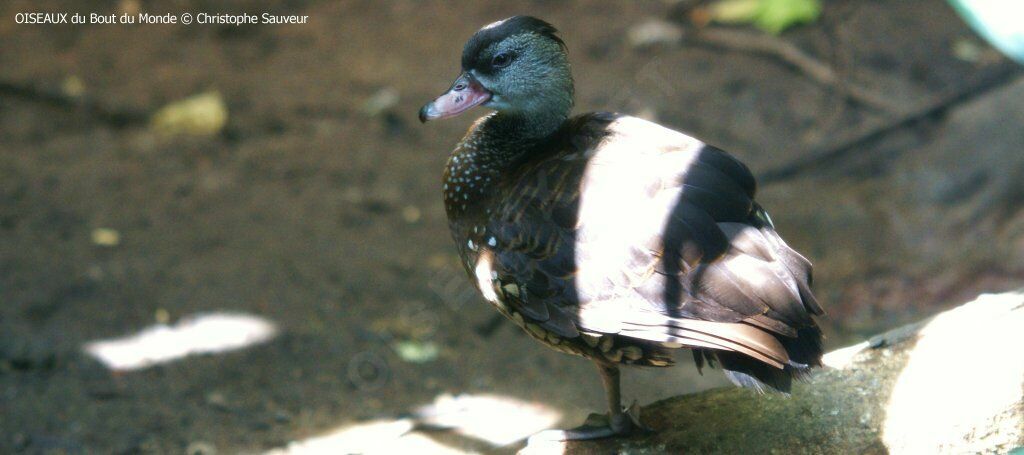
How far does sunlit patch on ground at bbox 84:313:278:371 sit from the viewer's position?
4.37 meters

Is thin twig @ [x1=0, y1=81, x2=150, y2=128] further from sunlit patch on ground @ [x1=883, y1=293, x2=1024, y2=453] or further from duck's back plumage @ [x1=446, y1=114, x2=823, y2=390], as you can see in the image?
sunlit patch on ground @ [x1=883, y1=293, x2=1024, y2=453]

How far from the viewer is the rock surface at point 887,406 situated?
2766 mm

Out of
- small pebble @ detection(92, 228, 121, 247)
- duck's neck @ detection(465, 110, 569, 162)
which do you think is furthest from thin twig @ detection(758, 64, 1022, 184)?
small pebble @ detection(92, 228, 121, 247)

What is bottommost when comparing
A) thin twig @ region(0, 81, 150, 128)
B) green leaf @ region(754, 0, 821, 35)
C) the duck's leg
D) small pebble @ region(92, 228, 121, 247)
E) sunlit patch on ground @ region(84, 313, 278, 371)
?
the duck's leg

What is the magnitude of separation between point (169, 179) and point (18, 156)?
Answer: 3.09ft

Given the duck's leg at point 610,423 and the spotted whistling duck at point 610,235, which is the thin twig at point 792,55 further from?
the duck's leg at point 610,423

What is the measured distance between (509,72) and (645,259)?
2.63 ft

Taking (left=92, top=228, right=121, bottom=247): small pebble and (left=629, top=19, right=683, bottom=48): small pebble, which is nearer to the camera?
(left=92, top=228, right=121, bottom=247): small pebble

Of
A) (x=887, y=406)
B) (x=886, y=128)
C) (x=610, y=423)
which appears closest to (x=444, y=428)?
(x=610, y=423)

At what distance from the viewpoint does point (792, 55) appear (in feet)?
20.8

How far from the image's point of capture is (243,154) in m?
6.00

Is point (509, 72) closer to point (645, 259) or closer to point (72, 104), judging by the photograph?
point (645, 259)

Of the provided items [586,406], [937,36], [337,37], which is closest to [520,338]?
[586,406]

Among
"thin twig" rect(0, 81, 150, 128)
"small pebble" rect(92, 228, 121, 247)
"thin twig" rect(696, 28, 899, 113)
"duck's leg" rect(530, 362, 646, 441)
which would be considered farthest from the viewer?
"thin twig" rect(0, 81, 150, 128)
